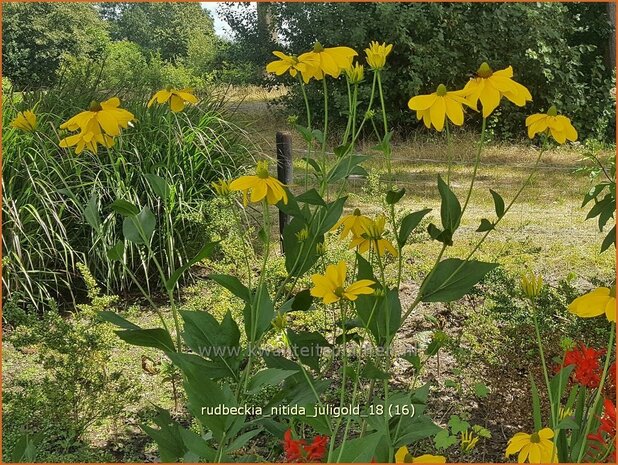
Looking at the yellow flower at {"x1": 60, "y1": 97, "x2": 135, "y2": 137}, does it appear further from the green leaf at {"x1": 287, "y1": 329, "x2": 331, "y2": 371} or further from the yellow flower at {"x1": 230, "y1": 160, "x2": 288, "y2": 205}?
the green leaf at {"x1": 287, "y1": 329, "x2": 331, "y2": 371}

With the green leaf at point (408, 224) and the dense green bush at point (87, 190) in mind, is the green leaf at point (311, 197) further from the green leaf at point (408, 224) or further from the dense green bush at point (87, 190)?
the dense green bush at point (87, 190)

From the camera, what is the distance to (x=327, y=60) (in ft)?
3.19

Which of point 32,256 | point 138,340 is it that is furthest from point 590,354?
point 32,256

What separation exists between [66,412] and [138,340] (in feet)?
2.93

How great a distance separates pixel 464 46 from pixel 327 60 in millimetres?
6590

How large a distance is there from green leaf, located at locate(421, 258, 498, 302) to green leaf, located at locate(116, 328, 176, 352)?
339mm

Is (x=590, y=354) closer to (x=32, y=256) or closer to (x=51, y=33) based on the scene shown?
(x=32, y=256)

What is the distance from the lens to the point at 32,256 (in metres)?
2.84

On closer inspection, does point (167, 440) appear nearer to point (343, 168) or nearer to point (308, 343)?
point (308, 343)

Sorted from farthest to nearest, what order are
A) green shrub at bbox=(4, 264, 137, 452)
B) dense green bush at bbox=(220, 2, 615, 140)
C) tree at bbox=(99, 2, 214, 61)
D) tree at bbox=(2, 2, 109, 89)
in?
tree at bbox=(99, 2, 214, 61) → tree at bbox=(2, 2, 109, 89) → dense green bush at bbox=(220, 2, 615, 140) → green shrub at bbox=(4, 264, 137, 452)

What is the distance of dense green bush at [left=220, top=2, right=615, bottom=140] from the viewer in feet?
22.9

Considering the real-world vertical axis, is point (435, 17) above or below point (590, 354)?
above

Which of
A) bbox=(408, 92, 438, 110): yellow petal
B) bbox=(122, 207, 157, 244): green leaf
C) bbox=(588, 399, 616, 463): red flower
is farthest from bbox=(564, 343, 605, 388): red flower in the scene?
bbox=(122, 207, 157, 244): green leaf

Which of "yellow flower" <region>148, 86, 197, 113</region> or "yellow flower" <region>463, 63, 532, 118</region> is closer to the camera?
"yellow flower" <region>463, 63, 532, 118</region>
